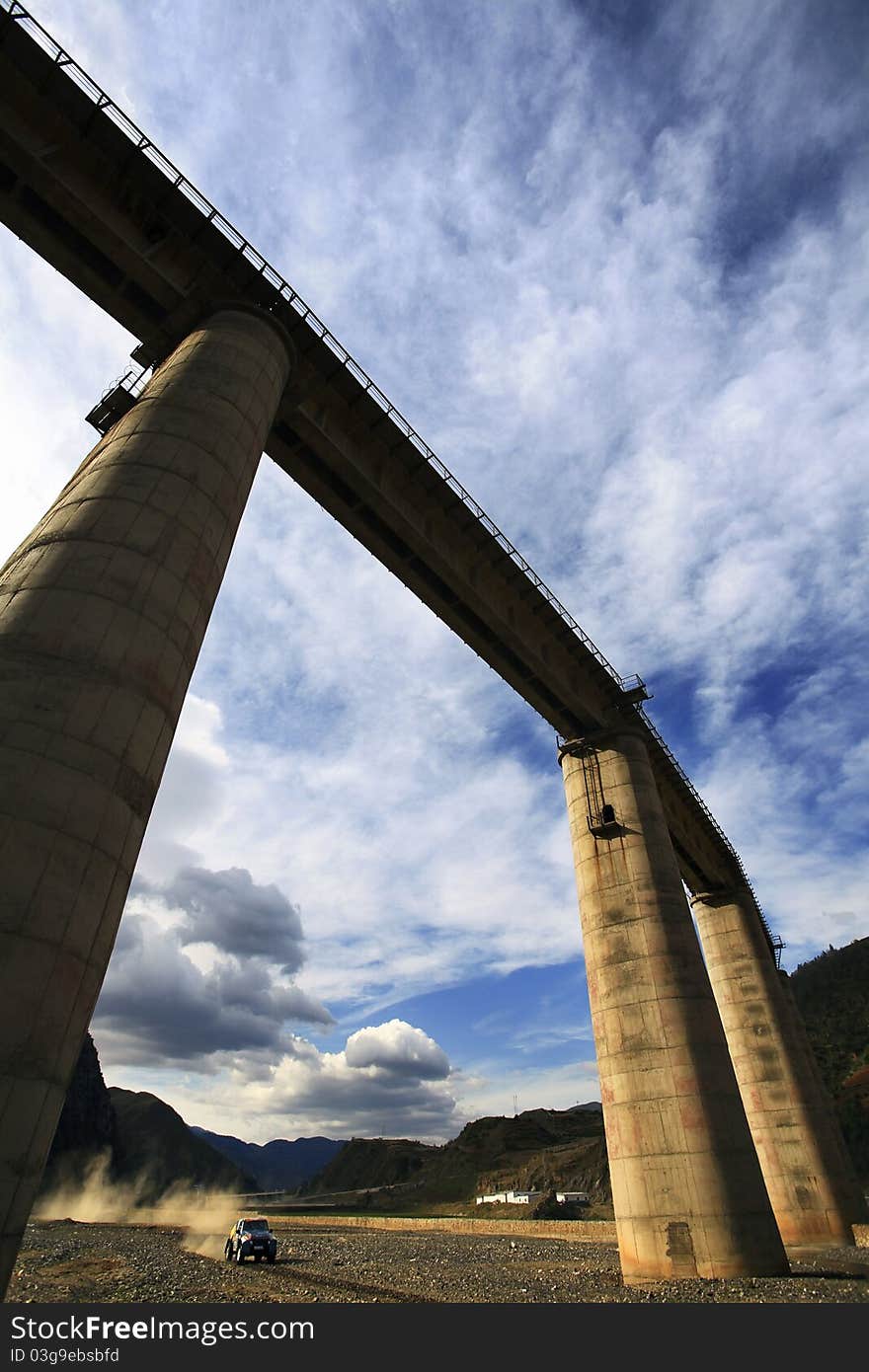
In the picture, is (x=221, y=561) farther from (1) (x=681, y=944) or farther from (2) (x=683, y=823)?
(2) (x=683, y=823)

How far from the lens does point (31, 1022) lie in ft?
21.1

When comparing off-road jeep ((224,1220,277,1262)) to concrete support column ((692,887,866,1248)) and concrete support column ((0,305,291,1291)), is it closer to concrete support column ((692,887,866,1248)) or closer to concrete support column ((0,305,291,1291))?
concrete support column ((692,887,866,1248))

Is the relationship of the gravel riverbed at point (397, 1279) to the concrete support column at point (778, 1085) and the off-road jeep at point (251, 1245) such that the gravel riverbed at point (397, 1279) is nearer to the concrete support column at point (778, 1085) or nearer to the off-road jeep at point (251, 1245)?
the off-road jeep at point (251, 1245)

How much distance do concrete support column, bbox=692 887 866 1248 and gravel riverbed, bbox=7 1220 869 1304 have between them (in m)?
2.96

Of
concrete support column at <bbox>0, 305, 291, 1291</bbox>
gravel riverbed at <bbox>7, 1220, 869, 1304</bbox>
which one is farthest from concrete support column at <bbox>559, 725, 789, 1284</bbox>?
concrete support column at <bbox>0, 305, 291, 1291</bbox>

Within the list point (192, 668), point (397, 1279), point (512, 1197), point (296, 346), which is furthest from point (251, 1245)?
point (512, 1197)

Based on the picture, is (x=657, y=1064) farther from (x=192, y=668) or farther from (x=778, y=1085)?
(x=192, y=668)

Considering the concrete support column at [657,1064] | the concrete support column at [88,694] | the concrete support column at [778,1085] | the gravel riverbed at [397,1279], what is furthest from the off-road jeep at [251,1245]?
the concrete support column at [88,694]

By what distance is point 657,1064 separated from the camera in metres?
19.3

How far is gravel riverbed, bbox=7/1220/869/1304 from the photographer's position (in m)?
15.2

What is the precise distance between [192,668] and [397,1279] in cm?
1999

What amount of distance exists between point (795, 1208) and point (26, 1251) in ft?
104

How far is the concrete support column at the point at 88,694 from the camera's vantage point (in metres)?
6.48

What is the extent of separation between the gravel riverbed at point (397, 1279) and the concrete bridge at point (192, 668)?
1.99m
